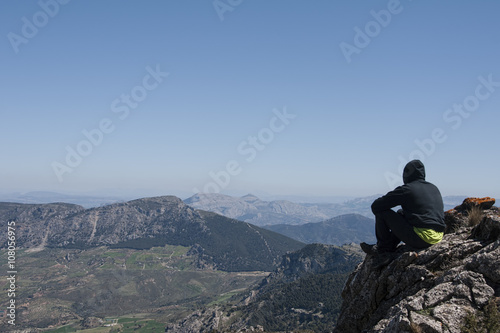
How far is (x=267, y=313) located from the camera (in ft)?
637

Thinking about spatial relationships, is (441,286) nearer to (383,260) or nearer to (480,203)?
(383,260)

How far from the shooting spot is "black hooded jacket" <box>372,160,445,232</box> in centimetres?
1305

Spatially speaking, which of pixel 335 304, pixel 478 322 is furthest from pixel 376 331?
pixel 335 304

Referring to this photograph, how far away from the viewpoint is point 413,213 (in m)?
13.1

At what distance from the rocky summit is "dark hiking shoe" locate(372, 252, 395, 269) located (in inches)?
8.0

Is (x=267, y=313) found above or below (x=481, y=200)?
below

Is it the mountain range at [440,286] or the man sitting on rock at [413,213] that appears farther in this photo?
the man sitting on rock at [413,213]

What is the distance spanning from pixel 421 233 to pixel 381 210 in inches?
71.0

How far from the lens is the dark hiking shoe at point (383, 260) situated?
14359mm

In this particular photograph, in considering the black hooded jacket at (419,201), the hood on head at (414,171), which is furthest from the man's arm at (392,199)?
the hood on head at (414,171)

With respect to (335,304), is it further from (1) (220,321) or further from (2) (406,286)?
(2) (406,286)

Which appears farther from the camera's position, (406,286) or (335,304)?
(335,304)

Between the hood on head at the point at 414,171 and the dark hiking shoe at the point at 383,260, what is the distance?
11.6 ft

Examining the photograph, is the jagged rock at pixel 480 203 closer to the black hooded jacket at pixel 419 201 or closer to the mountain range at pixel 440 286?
the mountain range at pixel 440 286
